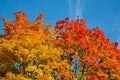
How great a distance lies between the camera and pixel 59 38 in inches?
2124

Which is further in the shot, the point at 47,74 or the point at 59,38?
the point at 59,38

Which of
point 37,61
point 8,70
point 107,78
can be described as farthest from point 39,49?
point 107,78

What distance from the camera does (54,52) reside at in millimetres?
48500

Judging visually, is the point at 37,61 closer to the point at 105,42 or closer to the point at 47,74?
the point at 47,74

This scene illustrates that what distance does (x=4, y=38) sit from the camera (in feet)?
169

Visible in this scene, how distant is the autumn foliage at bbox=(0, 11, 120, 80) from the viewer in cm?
4725

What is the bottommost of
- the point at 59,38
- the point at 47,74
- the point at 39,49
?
the point at 47,74

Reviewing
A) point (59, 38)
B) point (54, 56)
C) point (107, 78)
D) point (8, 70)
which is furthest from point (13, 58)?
point (107, 78)

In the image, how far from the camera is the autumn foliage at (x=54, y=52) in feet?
155

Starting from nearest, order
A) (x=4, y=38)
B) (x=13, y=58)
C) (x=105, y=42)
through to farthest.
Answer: (x=13, y=58), (x=4, y=38), (x=105, y=42)

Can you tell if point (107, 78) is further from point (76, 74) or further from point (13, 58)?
point (13, 58)

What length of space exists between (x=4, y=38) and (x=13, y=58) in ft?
16.5

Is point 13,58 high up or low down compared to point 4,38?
down

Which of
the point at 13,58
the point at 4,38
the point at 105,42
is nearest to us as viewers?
the point at 13,58
